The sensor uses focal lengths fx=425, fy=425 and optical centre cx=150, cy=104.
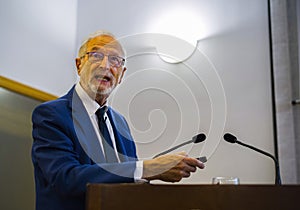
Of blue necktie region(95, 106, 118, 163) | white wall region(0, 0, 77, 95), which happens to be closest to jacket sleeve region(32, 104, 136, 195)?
blue necktie region(95, 106, 118, 163)

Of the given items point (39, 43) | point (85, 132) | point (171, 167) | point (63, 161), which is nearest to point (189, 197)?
point (171, 167)

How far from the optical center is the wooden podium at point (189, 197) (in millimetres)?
933

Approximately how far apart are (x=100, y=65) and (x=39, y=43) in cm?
148

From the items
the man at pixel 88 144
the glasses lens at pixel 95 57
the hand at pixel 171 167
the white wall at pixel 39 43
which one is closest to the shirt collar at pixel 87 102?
the man at pixel 88 144

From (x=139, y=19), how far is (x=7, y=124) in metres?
1.19

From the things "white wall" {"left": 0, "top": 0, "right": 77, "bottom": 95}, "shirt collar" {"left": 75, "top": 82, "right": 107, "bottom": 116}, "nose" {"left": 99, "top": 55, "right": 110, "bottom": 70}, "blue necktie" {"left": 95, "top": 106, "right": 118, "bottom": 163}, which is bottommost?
"blue necktie" {"left": 95, "top": 106, "right": 118, "bottom": 163}

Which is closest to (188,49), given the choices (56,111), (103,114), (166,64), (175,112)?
(166,64)

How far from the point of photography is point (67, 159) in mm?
1256

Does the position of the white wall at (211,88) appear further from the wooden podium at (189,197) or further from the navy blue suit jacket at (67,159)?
the wooden podium at (189,197)

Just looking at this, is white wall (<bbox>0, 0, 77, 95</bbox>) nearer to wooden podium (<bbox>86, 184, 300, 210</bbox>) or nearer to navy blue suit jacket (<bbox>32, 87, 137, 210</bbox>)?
navy blue suit jacket (<bbox>32, 87, 137, 210</bbox>)

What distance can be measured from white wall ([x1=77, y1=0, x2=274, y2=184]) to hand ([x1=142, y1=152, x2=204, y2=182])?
1.09 metres

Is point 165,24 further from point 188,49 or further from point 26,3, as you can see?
point 26,3

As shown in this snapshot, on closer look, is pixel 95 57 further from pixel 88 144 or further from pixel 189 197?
pixel 189 197

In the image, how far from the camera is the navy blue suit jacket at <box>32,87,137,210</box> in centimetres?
118
